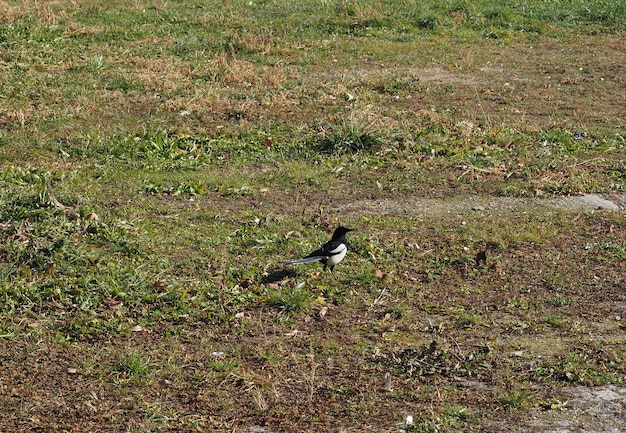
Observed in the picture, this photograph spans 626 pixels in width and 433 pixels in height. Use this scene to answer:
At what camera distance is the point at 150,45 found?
14758mm

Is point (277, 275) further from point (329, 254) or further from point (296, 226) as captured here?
point (296, 226)

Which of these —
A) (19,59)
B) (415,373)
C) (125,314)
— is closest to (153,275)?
(125,314)

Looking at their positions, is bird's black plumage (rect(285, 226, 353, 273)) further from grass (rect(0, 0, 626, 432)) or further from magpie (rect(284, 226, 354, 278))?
grass (rect(0, 0, 626, 432))

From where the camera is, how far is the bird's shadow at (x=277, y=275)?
7.68 meters

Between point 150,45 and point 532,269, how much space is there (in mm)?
8577

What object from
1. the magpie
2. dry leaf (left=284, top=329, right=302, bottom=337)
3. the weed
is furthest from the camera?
the magpie

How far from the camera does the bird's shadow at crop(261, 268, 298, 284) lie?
7.68 m

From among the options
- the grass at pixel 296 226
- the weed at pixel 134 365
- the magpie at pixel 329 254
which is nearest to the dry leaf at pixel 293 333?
the grass at pixel 296 226

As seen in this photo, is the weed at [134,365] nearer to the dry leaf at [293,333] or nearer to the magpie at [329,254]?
the dry leaf at [293,333]

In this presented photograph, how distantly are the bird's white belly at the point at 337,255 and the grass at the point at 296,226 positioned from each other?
0.15 meters

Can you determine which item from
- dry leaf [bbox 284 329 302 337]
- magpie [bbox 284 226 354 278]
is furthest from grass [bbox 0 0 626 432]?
magpie [bbox 284 226 354 278]

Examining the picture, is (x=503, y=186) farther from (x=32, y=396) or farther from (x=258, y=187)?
(x=32, y=396)

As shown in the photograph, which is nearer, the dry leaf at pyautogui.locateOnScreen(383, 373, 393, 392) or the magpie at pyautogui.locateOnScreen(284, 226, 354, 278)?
the dry leaf at pyautogui.locateOnScreen(383, 373, 393, 392)

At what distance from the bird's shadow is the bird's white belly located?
0.31 metres
